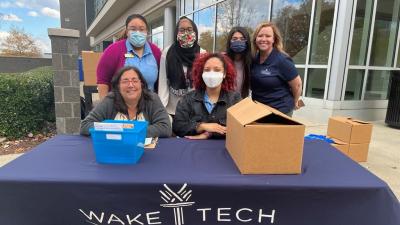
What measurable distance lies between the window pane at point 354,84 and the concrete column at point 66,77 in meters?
4.73

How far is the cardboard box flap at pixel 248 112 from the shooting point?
55.8 inches

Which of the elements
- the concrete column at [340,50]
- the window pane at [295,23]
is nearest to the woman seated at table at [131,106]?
the concrete column at [340,50]

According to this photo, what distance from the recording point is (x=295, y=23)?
635 cm

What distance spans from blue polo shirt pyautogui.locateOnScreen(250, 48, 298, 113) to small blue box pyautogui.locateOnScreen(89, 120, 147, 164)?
A: 1.32 metres

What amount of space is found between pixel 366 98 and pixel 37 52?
909 inches

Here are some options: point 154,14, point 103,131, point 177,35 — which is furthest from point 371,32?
point 154,14

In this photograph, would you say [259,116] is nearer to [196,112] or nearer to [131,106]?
[196,112]

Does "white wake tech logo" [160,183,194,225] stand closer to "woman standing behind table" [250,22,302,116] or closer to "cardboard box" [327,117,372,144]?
"woman standing behind table" [250,22,302,116]

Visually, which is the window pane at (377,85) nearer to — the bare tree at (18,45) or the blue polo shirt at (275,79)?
the blue polo shirt at (275,79)

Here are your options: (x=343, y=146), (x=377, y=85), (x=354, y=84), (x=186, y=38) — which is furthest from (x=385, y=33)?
(x=186, y=38)

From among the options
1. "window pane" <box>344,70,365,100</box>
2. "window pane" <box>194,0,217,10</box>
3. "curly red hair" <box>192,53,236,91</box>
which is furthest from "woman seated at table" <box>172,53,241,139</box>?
"window pane" <box>194,0,217,10</box>

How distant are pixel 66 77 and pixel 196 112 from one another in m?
2.83

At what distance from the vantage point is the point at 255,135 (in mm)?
1367

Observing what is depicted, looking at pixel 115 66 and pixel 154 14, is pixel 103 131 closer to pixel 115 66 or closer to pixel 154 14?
pixel 115 66
